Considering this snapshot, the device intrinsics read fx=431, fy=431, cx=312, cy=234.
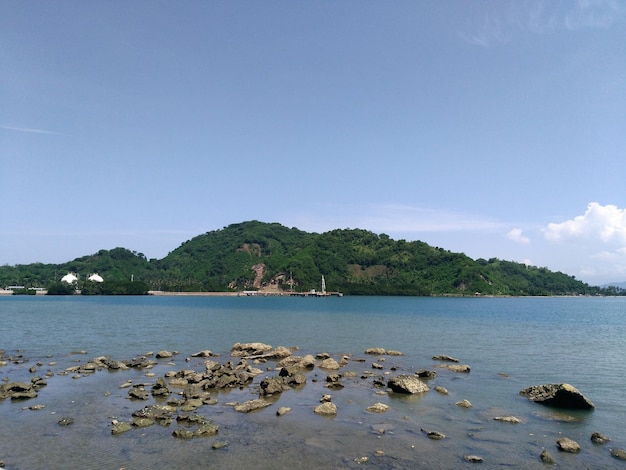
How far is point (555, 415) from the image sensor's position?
21.8 m

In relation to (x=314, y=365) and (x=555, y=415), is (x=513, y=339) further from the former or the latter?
(x=555, y=415)

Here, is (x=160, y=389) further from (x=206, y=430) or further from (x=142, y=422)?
(x=206, y=430)

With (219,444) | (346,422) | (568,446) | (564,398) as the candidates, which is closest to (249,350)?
(346,422)

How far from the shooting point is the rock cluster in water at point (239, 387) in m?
18.9

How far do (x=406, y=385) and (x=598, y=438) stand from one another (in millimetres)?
10096

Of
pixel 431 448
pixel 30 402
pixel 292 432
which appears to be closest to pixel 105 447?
pixel 292 432

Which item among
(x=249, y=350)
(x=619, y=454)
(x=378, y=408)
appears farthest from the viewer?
(x=249, y=350)

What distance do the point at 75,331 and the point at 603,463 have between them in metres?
65.2

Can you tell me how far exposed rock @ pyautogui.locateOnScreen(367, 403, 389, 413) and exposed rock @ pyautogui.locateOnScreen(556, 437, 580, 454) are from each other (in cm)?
789

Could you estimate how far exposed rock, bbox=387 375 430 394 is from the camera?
1018 inches

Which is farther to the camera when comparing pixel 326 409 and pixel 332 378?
pixel 332 378

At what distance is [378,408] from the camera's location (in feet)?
73.4

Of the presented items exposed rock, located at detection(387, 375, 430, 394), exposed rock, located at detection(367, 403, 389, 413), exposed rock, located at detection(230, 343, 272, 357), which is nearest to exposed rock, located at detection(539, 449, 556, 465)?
exposed rock, located at detection(367, 403, 389, 413)

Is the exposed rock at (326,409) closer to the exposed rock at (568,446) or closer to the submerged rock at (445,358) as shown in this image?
the exposed rock at (568,446)
